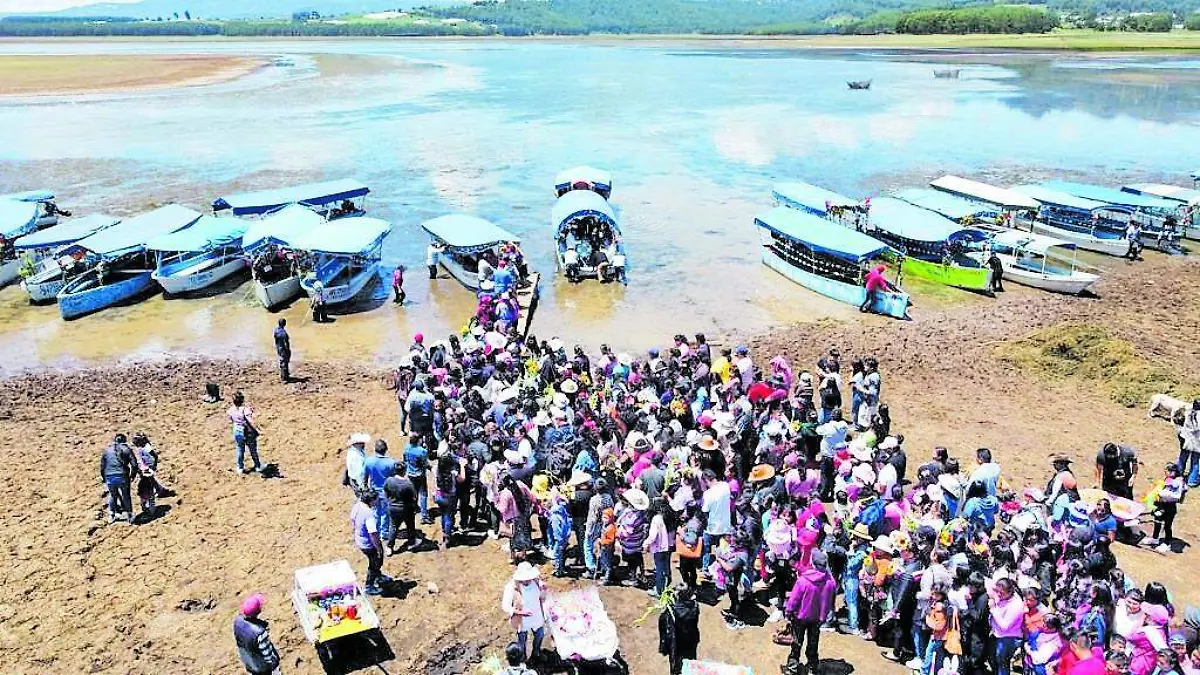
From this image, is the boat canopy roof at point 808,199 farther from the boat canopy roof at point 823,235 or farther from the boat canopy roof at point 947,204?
the boat canopy roof at point 947,204

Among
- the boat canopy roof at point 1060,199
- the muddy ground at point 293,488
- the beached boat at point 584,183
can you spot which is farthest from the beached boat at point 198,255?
the boat canopy roof at point 1060,199

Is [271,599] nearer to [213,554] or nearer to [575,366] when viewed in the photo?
[213,554]

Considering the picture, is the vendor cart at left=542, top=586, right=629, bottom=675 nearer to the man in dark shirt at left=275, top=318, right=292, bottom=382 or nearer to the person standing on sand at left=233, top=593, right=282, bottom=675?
the person standing on sand at left=233, top=593, right=282, bottom=675

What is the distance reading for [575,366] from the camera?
16.5 m

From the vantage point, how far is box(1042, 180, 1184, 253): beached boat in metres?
29.9

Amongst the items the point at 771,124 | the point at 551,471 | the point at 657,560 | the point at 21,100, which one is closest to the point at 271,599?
the point at 551,471

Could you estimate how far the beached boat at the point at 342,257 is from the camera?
81.1 feet

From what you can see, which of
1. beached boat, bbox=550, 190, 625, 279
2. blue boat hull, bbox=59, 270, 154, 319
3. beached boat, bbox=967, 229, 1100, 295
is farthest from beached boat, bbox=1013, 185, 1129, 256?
blue boat hull, bbox=59, 270, 154, 319

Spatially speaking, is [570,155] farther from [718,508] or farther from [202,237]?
[718,508]

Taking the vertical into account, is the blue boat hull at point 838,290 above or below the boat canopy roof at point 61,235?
below

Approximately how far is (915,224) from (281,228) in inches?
746

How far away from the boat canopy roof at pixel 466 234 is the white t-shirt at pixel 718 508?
16658 mm

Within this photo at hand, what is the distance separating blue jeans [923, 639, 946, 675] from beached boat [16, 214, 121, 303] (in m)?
24.8

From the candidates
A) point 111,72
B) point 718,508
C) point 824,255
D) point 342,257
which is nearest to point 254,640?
point 718,508
